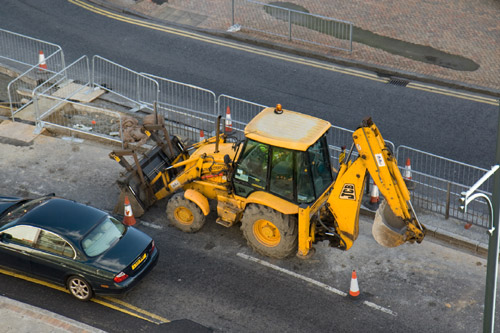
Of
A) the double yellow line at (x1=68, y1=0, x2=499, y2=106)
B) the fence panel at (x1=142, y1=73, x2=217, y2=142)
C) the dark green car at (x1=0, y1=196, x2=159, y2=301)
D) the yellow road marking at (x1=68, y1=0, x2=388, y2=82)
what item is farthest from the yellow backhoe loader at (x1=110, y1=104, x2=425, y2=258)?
the yellow road marking at (x1=68, y1=0, x2=388, y2=82)

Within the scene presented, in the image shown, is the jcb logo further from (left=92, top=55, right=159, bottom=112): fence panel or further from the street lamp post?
(left=92, top=55, right=159, bottom=112): fence panel

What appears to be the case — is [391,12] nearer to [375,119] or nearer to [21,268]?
[375,119]

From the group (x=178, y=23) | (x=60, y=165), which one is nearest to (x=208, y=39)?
(x=178, y=23)

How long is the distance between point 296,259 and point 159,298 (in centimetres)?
292

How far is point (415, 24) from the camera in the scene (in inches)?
1024

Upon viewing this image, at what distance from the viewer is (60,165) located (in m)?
18.9

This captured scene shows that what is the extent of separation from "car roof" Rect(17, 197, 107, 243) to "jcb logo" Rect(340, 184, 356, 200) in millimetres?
4699

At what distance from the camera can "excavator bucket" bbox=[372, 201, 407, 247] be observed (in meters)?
14.9

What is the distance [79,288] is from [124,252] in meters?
1.06

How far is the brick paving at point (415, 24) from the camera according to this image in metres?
23.6

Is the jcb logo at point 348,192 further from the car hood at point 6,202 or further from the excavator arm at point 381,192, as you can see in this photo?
the car hood at point 6,202

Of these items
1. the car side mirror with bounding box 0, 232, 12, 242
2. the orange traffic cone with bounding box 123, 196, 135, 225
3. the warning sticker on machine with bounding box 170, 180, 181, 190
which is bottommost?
the orange traffic cone with bounding box 123, 196, 135, 225

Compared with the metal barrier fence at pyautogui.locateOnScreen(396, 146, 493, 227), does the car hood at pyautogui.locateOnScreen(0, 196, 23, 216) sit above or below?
above

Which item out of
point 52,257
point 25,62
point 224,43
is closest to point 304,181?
point 52,257
